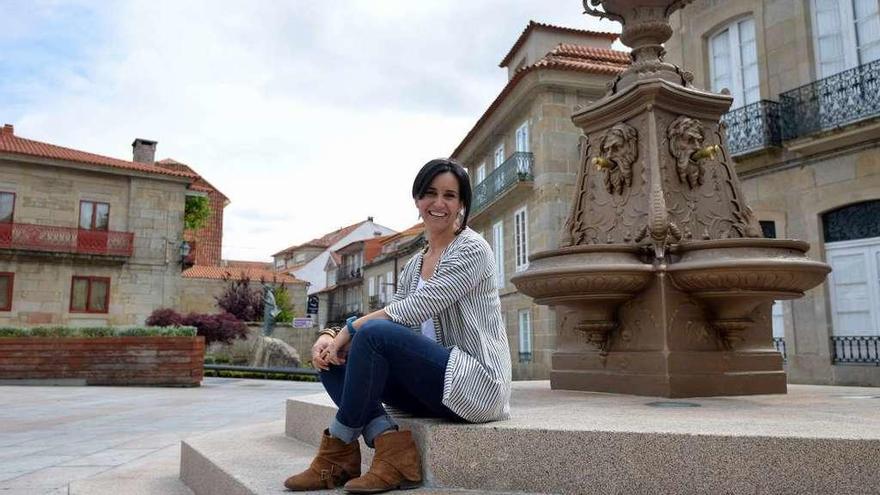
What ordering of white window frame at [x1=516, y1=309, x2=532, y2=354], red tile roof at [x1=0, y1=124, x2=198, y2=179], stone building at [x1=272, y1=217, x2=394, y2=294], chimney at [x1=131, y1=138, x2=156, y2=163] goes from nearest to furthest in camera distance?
white window frame at [x1=516, y1=309, x2=532, y2=354], red tile roof at [x1=0, y1=124, x2=198, y2=179], chimney at [x1=131, y1=138, x2=156, y2=163], stone building at [x1=272, y1=217, x2=394, y2=294]

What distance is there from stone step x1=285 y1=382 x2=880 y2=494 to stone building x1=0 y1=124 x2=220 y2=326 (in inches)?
973

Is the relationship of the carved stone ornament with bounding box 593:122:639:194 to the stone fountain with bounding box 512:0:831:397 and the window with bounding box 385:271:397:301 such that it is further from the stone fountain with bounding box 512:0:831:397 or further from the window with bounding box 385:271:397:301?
the window with bounding box 385:271:397:301

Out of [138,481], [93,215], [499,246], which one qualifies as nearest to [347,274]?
[93,215]

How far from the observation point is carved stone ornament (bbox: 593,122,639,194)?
4.75m

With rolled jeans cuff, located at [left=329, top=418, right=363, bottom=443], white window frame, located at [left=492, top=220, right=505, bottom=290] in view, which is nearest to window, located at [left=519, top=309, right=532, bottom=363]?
white window frame, located at [left=492, top=220, right=505, bottom=290]

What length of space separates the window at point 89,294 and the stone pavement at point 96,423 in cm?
1083

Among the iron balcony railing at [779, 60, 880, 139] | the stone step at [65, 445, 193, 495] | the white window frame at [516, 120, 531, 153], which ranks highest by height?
the white window frame at [516, 120, 531, 153]

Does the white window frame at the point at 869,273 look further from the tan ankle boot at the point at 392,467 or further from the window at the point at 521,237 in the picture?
the tan ankle boot at the point at 392,467

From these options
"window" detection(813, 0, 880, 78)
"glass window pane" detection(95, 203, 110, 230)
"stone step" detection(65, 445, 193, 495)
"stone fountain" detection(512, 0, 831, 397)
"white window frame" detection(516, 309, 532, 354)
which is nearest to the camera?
"stone step" detection(65, 445, 193, 495)

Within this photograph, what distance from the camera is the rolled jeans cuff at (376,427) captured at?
2.38m

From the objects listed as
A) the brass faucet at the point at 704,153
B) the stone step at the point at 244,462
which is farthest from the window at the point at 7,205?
the brass faucet at the point at 704,153

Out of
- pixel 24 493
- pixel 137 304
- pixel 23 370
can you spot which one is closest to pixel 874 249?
pixel 24 493

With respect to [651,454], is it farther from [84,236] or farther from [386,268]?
[386,268]

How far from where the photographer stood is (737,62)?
43.2 ft
